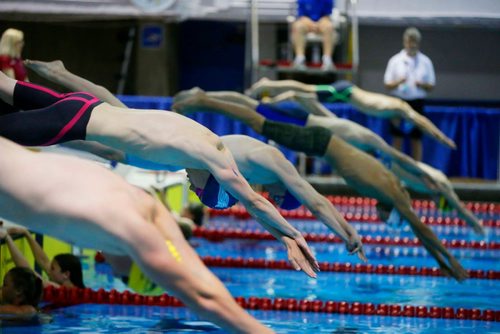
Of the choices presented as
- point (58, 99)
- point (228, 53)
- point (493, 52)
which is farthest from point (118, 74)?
point (58, 99)

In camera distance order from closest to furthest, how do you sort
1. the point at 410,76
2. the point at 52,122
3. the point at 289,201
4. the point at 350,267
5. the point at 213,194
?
the point at 52,122
the point at 213,194
the point at 289,201
the point at 350,267
the point at 410,76

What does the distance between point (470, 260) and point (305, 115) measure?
2.03 m

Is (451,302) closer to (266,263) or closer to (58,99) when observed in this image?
(266,263)

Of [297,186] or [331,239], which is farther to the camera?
[331,239]

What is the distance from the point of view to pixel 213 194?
4.97 m

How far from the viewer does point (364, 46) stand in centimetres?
1529

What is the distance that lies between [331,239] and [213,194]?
4.89 meters

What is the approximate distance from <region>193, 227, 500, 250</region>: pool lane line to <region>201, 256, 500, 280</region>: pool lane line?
1393mm

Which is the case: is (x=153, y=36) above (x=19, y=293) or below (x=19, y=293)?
above

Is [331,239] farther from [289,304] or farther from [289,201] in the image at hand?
[289,201]

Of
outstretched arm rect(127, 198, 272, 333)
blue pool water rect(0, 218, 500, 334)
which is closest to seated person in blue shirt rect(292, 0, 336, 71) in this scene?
blue pool water rect(0, 218, 500, 334)

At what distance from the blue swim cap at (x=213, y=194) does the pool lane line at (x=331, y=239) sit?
4.60 m

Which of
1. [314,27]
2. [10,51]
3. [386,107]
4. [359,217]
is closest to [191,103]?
[10,51]

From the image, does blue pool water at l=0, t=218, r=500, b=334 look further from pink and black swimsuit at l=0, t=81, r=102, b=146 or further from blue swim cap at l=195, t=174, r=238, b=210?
pink and black swimsuit at l=0, t=81, r=102, b=146
